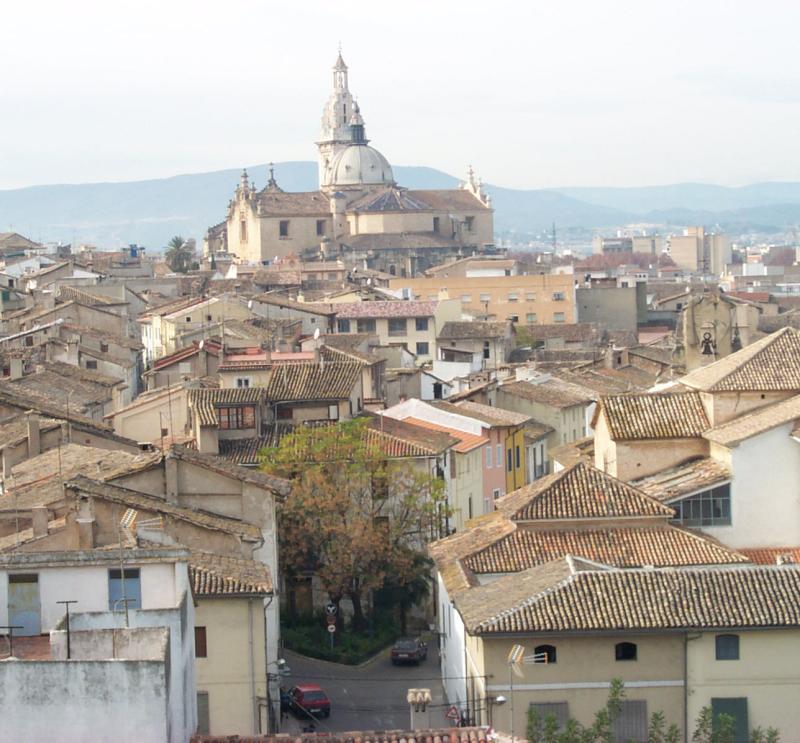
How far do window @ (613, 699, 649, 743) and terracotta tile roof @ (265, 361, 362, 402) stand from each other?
17.1 meters

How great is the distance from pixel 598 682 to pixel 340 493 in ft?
38.6

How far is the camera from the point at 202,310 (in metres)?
78.9

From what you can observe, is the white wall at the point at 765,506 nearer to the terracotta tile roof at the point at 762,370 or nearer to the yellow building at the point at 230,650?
the terracotta tile roof at the point at 762,370

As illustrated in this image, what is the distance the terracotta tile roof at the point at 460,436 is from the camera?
158 ft

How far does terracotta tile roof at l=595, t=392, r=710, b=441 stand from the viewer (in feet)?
126

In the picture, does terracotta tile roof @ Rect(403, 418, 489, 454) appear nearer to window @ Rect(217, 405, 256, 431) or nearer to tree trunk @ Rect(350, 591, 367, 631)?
window @ Rect(217, 405, 256, 431)

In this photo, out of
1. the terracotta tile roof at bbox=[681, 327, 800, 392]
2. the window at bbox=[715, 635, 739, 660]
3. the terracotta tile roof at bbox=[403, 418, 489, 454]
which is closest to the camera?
the window at bbox=[715, 635, 739, 660]

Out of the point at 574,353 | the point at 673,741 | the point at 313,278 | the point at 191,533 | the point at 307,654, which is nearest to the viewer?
the point at 673,741

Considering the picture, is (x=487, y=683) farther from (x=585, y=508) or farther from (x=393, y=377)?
(x=393, y=377)

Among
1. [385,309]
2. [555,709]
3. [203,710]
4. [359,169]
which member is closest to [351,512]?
[203,710]

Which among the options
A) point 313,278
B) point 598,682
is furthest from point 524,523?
point 313,278

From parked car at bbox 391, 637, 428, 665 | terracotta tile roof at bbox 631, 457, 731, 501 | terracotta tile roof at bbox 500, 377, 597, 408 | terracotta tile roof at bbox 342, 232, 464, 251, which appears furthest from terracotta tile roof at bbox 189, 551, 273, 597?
terracotta tile roof at bbox 342, 232, 464, 251

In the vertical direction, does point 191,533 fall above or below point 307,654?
above

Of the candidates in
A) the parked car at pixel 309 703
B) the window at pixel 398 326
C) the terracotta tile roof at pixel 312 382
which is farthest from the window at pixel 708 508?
the window at pixel 398 326
